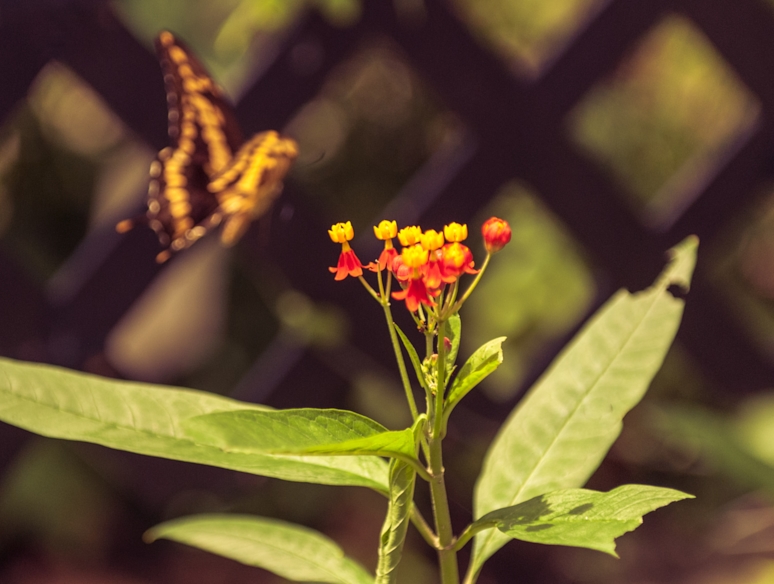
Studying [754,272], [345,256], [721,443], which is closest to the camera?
[345,256]

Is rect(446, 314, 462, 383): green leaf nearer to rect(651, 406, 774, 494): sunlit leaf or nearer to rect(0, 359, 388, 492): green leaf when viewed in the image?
rect(0, 359, 388, 492): green leaf

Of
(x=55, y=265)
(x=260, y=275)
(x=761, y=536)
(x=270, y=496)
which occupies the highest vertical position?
(x=761, y=536)

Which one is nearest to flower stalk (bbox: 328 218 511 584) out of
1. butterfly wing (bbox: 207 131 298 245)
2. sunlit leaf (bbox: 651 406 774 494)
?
butterfly wing (bbox: 207 131 298 245)

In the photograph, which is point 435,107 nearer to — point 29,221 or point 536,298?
point 536,298

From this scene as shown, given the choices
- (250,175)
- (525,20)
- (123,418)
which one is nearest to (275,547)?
(123,418)

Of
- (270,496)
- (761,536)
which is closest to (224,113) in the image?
(270,496)

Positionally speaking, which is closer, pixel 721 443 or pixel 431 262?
pixel 431 262

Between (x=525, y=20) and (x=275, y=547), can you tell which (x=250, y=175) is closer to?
(x=275, y=547)

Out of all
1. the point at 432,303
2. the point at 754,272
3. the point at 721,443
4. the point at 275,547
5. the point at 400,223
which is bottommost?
the point at 275,547
